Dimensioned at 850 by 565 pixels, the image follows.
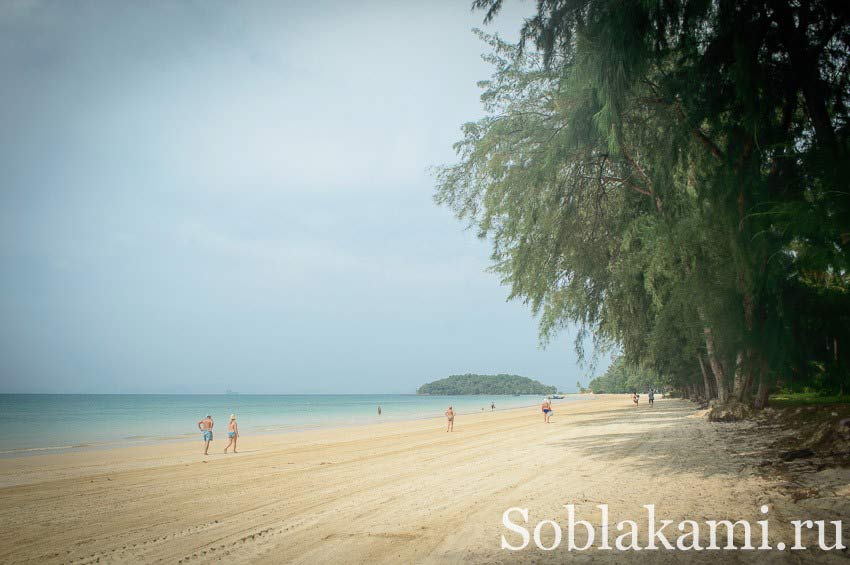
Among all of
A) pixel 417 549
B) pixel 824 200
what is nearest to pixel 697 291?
pixel 824 200

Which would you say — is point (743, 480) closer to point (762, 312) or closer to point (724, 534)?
point (724, 534)

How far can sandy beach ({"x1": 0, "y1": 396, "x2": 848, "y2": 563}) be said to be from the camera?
16.4 ft

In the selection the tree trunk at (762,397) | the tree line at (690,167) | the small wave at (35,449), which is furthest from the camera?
the small wave at (35,449)

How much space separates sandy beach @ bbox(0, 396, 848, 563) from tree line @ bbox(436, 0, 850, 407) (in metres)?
3.12

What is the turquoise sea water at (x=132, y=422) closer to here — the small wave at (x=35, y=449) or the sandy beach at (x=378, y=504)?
the small wave at (x=35, y=449)

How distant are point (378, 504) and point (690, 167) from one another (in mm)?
8670

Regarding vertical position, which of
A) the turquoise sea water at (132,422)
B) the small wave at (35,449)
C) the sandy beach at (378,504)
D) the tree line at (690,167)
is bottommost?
Result: the turquoise sea water at (132,422)

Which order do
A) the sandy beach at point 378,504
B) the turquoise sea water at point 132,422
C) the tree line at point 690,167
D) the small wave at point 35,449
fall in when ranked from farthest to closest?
the turquoise sea water at point 132,422
the small wave at point 35,449
the tree line at point 690,167
the sandy beach at point 378,504

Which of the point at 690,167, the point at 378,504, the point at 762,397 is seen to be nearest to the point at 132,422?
the point at 378,504

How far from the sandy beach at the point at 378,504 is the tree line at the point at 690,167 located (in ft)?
10.2

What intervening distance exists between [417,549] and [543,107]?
10.1 meters

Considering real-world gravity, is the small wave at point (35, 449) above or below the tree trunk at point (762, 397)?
below

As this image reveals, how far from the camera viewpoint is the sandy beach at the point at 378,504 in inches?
196

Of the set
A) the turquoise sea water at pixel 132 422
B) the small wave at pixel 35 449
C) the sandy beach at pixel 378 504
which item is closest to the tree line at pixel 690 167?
the sandy beach at pixel 378 504
